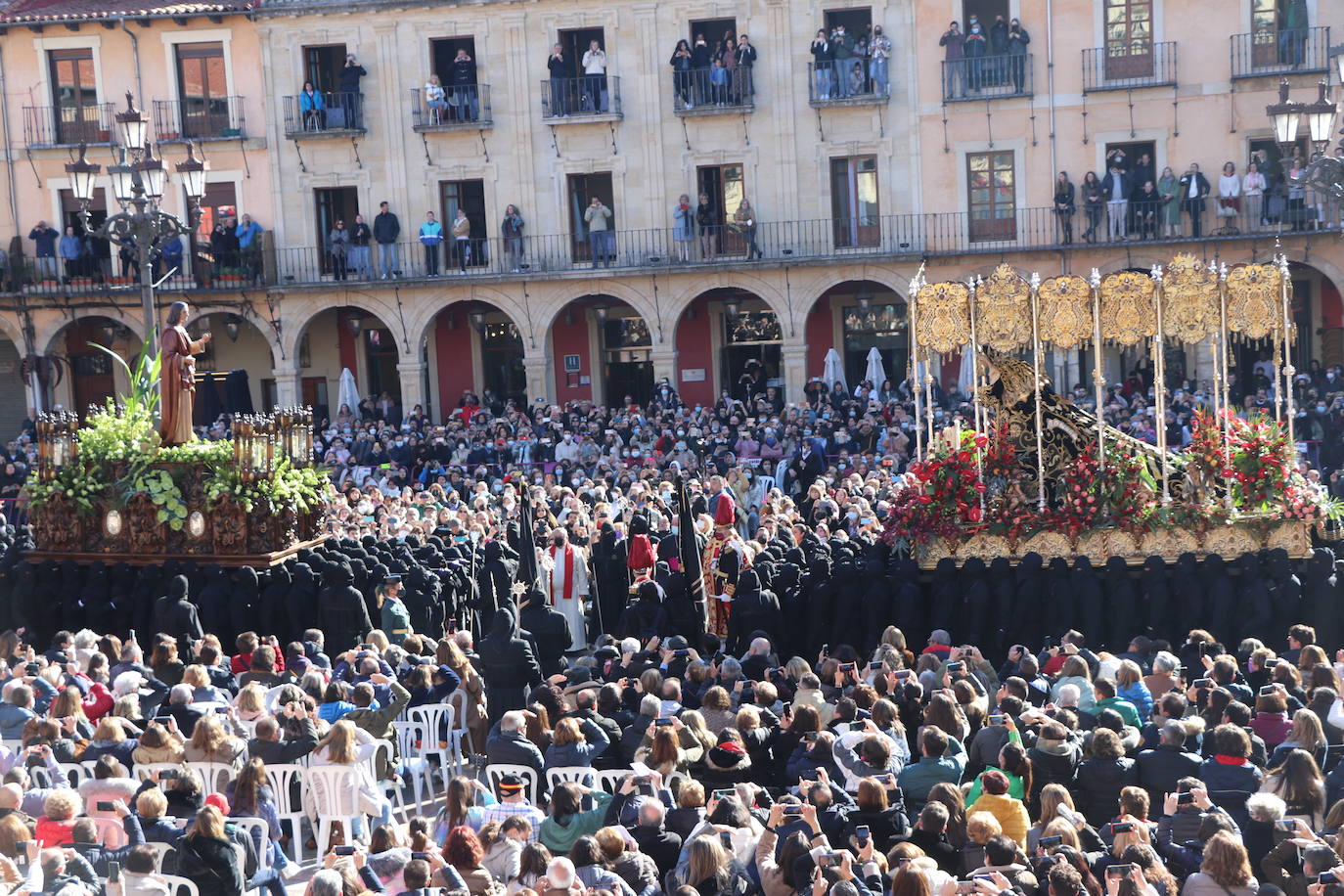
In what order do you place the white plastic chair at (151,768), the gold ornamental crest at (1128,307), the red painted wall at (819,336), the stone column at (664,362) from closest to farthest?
the white plastic chair at (151,768)
the gold ornamental crest at (1128,307)
the stone column at (664,362)
the red painted wall at (819,336)

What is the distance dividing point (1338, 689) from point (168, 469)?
12.2 metres

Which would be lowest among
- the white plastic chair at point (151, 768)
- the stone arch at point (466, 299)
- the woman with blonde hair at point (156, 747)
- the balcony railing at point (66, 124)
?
the white plastic chair at point (151, 768)

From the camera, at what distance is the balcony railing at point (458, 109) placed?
3272 cm

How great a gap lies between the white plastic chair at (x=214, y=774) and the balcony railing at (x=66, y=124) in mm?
26046

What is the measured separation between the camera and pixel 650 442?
2914cm

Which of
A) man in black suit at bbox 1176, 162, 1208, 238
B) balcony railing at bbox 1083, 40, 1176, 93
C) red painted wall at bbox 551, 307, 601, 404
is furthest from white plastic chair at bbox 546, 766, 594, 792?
red painted wall at bbox 551, 307, 601, 404

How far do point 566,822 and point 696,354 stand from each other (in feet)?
82.7

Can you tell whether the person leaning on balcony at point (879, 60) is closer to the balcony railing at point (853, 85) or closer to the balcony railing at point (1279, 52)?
the balcony railing at point (853, 85)

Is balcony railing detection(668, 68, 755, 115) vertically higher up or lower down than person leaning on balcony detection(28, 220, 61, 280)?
higher up

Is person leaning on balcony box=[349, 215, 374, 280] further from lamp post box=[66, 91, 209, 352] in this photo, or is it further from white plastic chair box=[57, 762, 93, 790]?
white plastic chair box=[57, 762, 93, 790]

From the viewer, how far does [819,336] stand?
34125 mm

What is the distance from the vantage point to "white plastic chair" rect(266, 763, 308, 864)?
1122 centimetres

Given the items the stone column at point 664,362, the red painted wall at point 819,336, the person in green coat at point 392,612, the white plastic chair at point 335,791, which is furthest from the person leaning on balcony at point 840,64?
the white plastic chair at point 335,791

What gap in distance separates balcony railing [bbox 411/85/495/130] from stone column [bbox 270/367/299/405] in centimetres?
559
